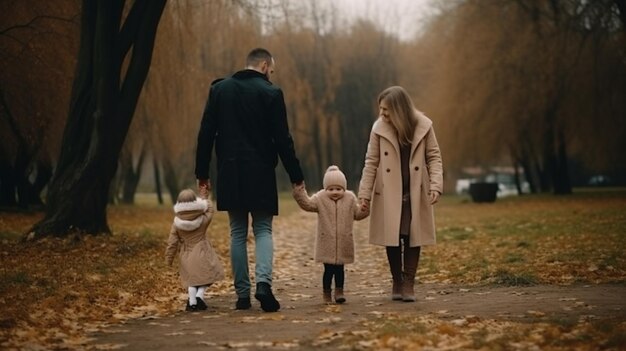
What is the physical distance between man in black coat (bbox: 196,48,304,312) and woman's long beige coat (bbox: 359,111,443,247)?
30.3 inches

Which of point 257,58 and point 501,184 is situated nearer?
point 257,58

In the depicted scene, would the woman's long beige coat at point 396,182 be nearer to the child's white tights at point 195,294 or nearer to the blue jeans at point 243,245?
the blue jeans at point 243,245

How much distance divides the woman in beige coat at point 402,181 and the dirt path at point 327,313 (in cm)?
57

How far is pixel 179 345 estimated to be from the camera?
538 cm

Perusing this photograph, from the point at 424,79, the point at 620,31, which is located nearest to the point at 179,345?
the point at 620,31

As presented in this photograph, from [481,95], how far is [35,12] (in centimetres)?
1775

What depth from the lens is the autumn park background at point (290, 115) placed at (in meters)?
9.15

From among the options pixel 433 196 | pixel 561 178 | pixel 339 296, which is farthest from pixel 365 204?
pixel 561 178

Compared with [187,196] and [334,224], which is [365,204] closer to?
[334,224]

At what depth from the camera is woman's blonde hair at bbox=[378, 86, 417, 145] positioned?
7369mm

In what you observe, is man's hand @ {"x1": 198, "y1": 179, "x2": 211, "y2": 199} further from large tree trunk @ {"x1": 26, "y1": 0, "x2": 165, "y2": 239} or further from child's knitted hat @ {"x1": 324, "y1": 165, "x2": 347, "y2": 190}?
large tree trunk @ {"x1": 26, "y1": 0, "x2": 165, "y2": 239}

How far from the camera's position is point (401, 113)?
24.2 ft

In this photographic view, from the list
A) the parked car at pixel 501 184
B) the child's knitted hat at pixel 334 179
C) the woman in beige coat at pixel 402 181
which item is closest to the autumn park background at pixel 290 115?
the woman in beige coat at pixel 402 181

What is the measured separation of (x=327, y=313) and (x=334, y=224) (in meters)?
0.92
